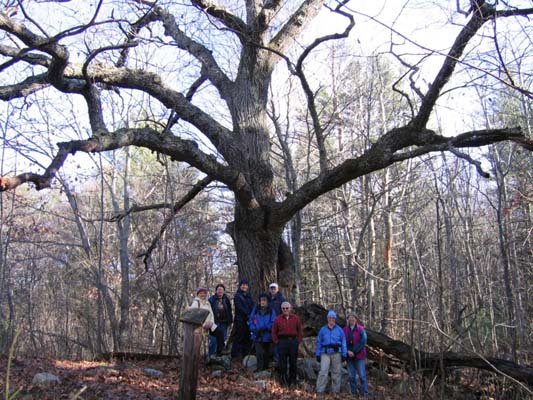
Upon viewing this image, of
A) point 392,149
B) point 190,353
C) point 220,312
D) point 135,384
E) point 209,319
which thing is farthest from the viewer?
point 220,312

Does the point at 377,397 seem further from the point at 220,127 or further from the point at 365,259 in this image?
the point at 365,259

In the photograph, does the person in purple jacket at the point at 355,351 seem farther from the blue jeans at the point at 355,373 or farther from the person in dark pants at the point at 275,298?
the person in dark pants at the point at 275,298

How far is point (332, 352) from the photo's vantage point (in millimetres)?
8688

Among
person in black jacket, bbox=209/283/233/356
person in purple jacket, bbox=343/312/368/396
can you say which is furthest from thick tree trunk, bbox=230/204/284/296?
person in purple jacket, bbox=343/312/368/396

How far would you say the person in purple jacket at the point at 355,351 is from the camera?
28.8 feet

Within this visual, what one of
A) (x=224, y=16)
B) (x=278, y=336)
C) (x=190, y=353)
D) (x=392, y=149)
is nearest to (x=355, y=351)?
(x=278, y=336)

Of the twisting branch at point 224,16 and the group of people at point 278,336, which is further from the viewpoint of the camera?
the twisting branch at point 224,16

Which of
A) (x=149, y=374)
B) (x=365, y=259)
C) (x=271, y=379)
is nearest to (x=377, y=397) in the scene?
(x=271, y=379)

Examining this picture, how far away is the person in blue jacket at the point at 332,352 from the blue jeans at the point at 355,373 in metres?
0.27

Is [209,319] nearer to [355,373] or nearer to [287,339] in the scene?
[287,339]

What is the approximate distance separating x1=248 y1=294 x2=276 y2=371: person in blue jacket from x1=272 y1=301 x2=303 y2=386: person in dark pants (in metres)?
0.35

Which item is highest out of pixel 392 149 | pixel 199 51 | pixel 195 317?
pixel 199 51

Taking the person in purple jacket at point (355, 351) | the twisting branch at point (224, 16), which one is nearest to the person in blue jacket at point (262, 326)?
the person in purple jacket at point (355, 351)

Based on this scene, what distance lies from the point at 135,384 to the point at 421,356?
4.84 m
